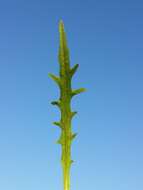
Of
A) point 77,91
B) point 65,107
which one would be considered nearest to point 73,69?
point 77,91

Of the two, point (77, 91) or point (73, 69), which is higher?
point (73, 69)

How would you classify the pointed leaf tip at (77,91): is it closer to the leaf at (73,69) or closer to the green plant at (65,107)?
the green plant at (65,107)

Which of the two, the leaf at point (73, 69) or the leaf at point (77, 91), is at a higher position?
the leaf at point (73, 69)

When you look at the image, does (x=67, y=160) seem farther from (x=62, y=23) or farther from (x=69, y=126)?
(x=62, y=23)

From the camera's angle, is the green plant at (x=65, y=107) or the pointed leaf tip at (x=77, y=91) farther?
the pointed leaf tip at (x=77, y=91)

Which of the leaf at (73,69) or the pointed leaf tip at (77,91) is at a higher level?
the leaf at (73,69)

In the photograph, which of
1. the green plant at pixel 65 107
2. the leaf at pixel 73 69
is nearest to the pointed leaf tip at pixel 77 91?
the green plant at pixel 65 107

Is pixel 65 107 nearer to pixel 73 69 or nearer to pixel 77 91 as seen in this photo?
pixel 77 91

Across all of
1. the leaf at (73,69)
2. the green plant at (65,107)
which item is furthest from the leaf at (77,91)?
the leaf at (73,69)

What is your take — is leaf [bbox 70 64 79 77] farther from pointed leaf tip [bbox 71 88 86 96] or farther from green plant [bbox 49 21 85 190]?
pointed leaf tip [bbox 71 88 86 96]

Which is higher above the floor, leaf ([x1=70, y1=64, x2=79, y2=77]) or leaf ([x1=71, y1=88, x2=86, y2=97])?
leaf ([x1=70, y1=64, x2=79, y2=77])

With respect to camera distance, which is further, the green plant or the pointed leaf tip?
the pointed leaf tip

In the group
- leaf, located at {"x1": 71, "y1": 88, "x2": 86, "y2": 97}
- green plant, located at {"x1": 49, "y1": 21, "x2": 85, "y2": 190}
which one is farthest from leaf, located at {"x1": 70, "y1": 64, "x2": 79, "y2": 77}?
leaf, located at {"x1": 71, "y1": 88, "x2": 86, "y2": 97}
